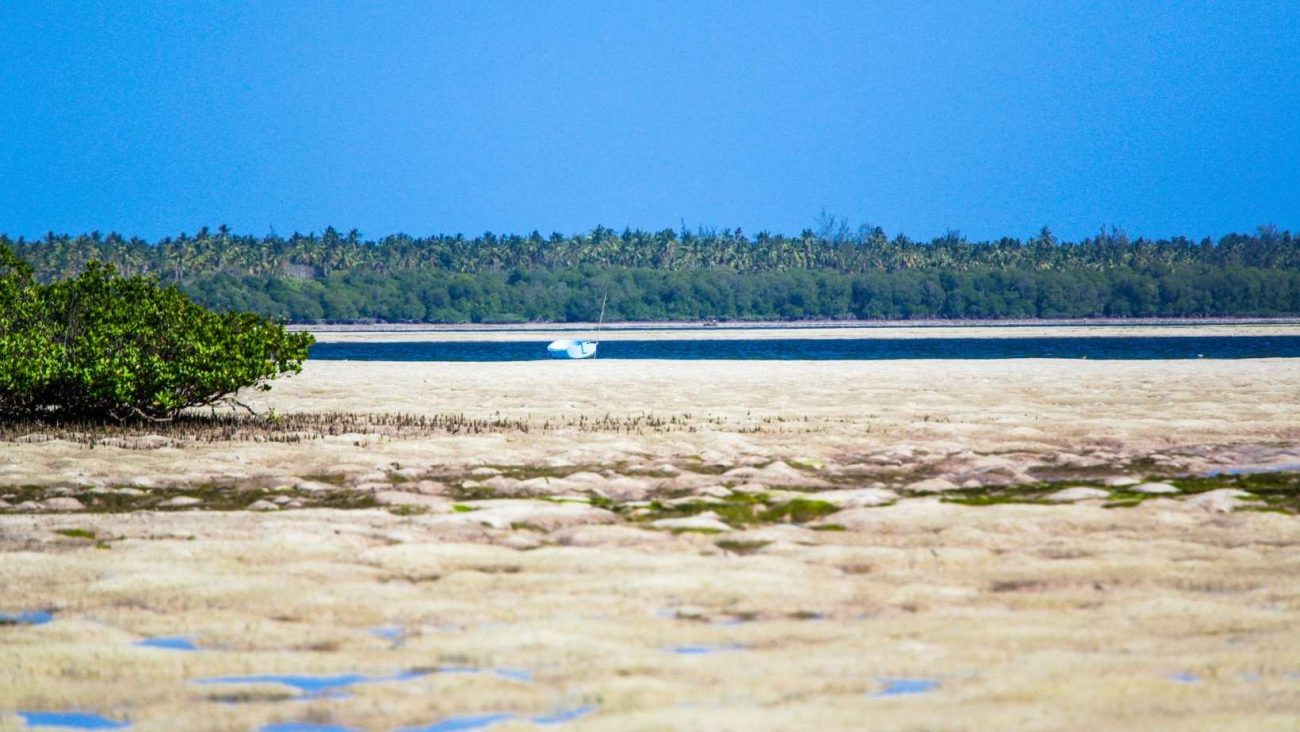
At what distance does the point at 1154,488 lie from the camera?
1656 cm

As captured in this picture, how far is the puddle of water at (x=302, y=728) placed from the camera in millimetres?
7645

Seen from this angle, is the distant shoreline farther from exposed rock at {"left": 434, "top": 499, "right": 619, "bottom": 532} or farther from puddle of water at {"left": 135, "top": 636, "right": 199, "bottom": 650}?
puddle of water at {"left": 135, "top": 636, "right": 199, "bottom": 650}

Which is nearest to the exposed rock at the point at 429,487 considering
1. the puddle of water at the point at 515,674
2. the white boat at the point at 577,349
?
the puddle of water at the point at 515,674

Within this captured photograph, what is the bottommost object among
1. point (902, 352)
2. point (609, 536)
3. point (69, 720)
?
point (69, 720)

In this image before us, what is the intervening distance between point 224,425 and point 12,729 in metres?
17.6

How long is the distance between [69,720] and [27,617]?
2.76 m

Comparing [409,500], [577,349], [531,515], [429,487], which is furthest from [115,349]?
[577,349]

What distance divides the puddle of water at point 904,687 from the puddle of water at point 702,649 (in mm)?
1133

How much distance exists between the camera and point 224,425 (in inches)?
979

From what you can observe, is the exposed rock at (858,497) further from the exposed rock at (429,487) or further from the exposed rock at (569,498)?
the exposed rock at (429,487)

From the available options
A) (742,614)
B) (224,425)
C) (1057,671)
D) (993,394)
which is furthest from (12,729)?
(993,394)

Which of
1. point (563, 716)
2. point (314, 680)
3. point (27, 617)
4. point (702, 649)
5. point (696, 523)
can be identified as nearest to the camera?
point (563, 716)

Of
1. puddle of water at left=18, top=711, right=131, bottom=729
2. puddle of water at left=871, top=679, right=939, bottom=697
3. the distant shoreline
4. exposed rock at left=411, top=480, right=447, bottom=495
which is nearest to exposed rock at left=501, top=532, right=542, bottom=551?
exposed rock at left=411, top=480, right=447, bottom=495

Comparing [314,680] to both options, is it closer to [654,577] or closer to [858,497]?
[654,577]
